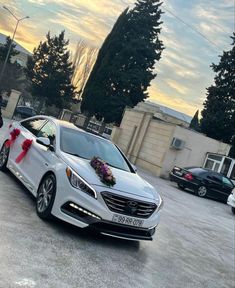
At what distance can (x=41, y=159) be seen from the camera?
7.96 meters

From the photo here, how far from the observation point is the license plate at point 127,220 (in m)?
6.64

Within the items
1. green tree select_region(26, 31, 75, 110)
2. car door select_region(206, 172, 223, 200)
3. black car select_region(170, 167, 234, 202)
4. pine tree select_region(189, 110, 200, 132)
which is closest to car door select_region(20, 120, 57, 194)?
black car select_region(170, 167, 234, 202)

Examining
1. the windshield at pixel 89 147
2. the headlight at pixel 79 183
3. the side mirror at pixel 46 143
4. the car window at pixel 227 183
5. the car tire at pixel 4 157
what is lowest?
the car tire at pixel 4 157

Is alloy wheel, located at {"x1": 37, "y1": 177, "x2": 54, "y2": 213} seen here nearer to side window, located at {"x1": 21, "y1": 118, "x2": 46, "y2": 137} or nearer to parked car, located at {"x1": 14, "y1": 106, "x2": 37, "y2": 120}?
side window, located at {"x1": 21, "y1": 118, "x2": 46, "y2": 137}

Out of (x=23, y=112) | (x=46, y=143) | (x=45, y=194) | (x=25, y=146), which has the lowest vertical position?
(x=23, y=112)

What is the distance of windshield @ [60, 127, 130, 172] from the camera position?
8.02 meters

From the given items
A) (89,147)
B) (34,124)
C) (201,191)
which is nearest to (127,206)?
(89,147)

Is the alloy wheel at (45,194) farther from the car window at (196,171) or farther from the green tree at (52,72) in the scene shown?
the green tree at (52,72)

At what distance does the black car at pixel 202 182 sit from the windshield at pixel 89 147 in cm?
1403

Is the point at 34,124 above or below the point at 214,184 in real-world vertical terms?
above

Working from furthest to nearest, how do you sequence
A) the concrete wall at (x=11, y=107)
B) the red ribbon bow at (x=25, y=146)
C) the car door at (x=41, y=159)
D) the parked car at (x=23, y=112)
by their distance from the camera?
1. the parked car at (x=23, y=112)
2. the concrete wall at (x=11, y=107)
3. the red ribbon bow at (x=25, y=146)
4. the car door at (x=41, y=159)

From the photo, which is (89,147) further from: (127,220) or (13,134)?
(13,134)

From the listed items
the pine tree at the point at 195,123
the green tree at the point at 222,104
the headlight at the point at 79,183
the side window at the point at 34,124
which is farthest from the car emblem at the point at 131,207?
the pine tree at the point at 195,123

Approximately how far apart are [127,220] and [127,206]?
202 mm
